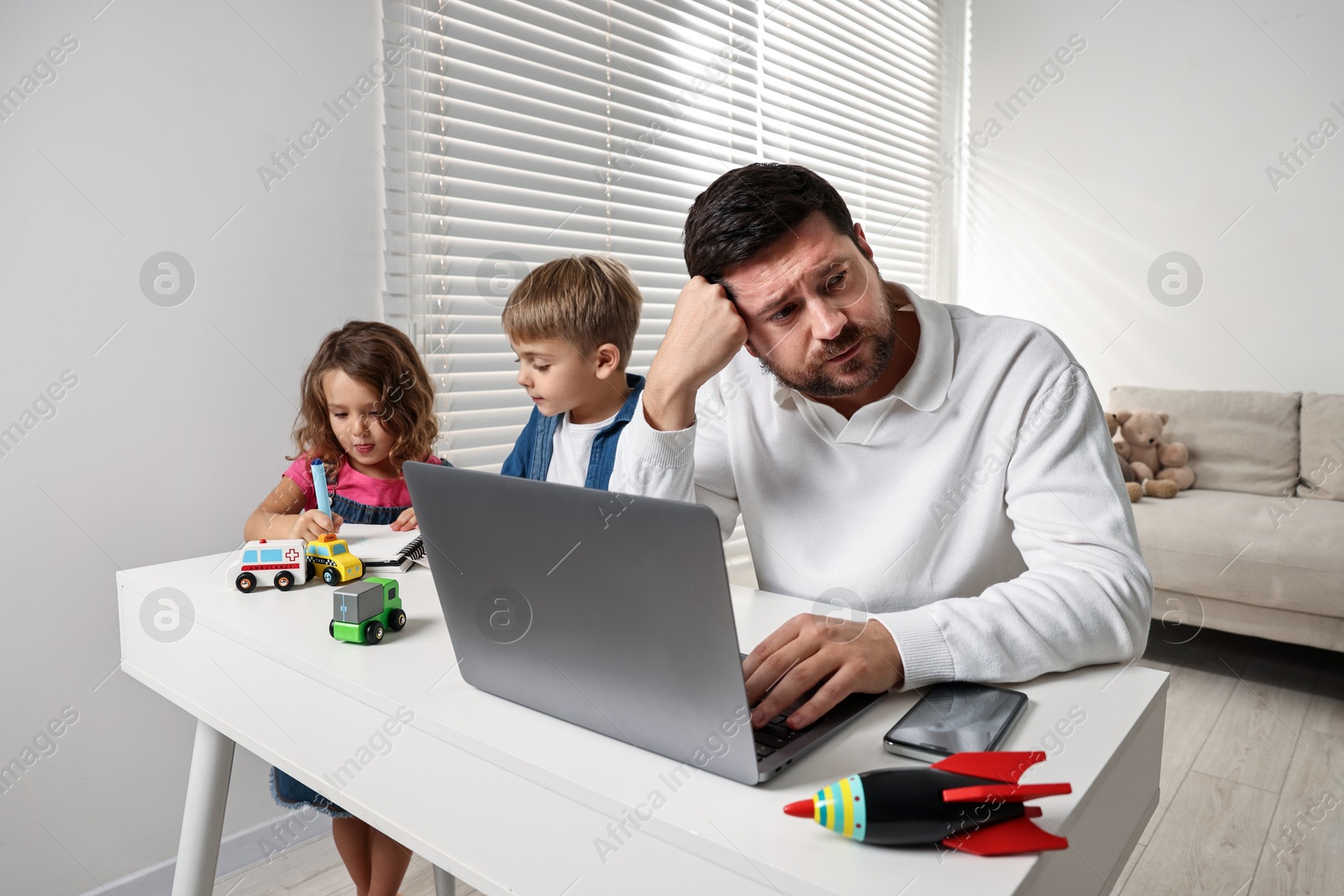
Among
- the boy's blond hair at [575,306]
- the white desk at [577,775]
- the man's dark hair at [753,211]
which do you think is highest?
the man's dark hair at [753,211]

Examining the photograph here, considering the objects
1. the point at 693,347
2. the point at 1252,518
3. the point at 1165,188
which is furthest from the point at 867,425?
the point at 1165,188

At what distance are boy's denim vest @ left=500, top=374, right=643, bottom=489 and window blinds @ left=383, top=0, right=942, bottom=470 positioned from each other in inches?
16.6

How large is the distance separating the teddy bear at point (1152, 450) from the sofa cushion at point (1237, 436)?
0.27ft

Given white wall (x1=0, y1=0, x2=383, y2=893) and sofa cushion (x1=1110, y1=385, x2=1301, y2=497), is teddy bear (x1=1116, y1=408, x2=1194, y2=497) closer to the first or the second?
sofa cushion (x1=1110, y1=385, x2=1301, y2=497)

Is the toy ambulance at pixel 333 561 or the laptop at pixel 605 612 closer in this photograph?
the laptop at pixel 605 612

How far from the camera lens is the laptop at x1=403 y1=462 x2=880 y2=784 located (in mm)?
494

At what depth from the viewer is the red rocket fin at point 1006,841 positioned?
1.48 feet

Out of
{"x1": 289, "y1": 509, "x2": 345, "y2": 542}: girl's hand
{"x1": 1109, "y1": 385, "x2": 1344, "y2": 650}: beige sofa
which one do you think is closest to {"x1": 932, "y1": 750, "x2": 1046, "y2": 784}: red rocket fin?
{"x1": 289, "y1": 509, "x2": 345, "y2": 542}: girl's hand

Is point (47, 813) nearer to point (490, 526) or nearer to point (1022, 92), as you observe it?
point (490, 526)

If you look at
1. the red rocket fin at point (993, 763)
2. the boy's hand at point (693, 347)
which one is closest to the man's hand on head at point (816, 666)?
the red rocket fin at point (993, 763)

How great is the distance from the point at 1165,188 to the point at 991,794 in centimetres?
370

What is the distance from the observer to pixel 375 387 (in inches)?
56.9

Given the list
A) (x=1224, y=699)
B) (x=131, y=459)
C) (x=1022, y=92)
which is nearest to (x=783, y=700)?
(x=131, y=459)

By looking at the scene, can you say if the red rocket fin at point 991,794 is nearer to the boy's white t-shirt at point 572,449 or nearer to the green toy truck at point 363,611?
the green toy truck at point 363,611
